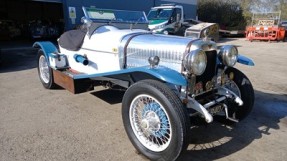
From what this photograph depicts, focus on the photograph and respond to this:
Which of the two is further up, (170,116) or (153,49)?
(153,49)

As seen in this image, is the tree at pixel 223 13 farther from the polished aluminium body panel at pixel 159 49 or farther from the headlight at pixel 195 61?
the headlight at pixel 195 61

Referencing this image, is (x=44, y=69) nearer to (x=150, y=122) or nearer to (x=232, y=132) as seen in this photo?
(x=150, y=122)

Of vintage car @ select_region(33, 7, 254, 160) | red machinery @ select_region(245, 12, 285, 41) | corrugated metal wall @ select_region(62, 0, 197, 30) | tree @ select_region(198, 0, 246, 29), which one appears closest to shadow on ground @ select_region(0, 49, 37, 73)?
vintage car @ select_region(33, 7, 254, 160)

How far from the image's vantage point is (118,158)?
3.03m

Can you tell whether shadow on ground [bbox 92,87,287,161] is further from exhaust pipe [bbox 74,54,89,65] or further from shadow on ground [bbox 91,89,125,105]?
exhaust pipe [bbox 74,54,89,65]

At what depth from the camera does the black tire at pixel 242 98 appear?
12.1 ft

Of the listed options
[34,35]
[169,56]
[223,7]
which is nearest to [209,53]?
[169,56]

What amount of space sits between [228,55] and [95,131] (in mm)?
2057

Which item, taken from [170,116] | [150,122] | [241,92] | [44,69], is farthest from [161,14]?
[170,116]

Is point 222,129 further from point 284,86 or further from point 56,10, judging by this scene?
point 56,10

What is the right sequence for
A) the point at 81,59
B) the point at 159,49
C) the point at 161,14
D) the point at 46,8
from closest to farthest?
the point at 159,49 → the point at 81,59 → the point at 161,14 → the point at 46,8

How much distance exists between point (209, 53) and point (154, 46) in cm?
71

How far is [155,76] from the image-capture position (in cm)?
295

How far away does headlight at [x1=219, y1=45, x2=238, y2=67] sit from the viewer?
3477 millimetres
